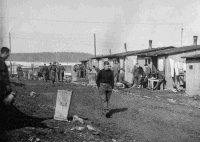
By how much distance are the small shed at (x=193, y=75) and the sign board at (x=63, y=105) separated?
11135mm

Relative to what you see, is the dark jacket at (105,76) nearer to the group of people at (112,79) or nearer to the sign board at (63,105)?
the group of people at (112,79)

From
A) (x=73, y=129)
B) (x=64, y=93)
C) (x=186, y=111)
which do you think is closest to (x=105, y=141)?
(x=73, y=129)

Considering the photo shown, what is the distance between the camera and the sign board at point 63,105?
349 inches

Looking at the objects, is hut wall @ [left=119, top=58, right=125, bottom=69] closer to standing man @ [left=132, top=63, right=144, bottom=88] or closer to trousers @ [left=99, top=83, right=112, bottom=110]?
standing man @ [left=132, top=63, right=144, bottom=88]

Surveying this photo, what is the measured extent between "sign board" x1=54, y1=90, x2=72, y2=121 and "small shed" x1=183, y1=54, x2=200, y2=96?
438 inches

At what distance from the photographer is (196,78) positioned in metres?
17.8

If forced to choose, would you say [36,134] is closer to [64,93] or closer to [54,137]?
[54,137]

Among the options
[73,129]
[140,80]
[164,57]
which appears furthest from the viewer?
[140,80]

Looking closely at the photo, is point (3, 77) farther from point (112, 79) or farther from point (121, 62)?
point (121, 62)

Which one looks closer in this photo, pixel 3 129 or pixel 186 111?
pixel 3 129

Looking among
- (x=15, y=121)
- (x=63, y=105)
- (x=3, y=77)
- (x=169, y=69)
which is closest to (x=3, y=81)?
(x=3, y=77)

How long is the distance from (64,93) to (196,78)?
11.5 m

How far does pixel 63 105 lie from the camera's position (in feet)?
29.4

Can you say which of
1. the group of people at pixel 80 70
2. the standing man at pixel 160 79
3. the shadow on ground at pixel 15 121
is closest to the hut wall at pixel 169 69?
the standing man at pixel 160 79
